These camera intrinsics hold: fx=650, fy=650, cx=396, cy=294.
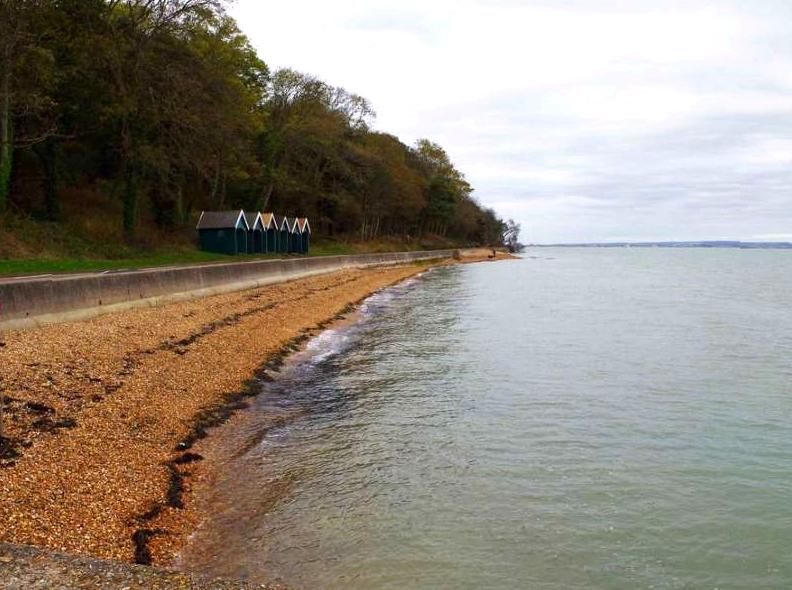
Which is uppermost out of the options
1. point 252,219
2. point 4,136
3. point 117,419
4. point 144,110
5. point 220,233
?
point 144,110

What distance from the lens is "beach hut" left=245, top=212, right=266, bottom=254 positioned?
4981 cm

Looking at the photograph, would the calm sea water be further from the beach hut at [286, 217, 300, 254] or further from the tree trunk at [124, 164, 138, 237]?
the beach hut at [286, 217, 300, 254]

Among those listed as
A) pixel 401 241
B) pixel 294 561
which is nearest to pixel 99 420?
pixel 294 561

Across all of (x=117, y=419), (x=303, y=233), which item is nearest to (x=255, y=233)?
(x=303, y=233)

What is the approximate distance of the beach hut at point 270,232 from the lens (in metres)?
52.8

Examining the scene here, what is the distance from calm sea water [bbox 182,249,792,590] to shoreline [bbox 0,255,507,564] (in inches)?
26.2

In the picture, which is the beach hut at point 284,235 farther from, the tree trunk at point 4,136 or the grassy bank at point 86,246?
the tree trunk at point 4,136

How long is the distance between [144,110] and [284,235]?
23692 mm

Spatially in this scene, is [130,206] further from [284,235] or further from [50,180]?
[284,235]

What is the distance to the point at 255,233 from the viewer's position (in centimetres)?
5253

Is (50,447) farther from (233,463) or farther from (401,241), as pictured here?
(401,241)

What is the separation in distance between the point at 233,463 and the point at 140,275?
39.3ft

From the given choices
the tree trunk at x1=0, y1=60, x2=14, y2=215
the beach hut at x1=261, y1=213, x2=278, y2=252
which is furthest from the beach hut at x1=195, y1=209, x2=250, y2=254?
the tree trunk at x1=0, y1=60, x2=14, y2=215

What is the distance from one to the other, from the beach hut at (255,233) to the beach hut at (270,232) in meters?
0.41
